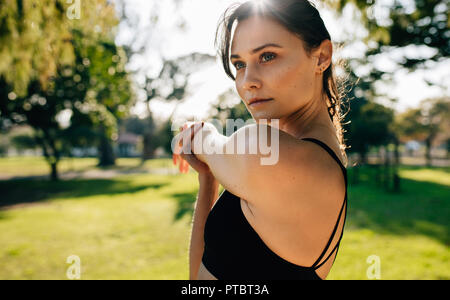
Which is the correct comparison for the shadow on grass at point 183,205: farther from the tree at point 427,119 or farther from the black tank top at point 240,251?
the tree at point 427,119

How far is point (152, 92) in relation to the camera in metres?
36.4

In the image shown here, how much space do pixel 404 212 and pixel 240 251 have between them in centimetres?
1157

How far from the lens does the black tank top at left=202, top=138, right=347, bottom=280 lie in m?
1.04

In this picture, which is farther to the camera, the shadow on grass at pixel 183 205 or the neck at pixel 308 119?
the shadow on grass at pixel 183 205

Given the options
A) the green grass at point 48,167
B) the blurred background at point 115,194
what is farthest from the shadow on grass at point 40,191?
the green grass at point 48,167

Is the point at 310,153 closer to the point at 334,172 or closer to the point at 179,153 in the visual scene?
the point at 334,172

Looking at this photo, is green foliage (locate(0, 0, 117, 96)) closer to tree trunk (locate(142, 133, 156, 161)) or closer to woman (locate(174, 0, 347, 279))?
woman (locate(174, 0, 347, 279))

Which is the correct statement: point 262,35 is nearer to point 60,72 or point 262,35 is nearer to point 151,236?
point 151,236

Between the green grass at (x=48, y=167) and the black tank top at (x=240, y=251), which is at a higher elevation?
the black tank top at (x=240, y=251)

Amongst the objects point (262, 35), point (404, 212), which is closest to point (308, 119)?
point (262, 35)

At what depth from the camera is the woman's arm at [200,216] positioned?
1564 millimetres

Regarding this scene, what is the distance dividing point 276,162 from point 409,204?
44.7ft

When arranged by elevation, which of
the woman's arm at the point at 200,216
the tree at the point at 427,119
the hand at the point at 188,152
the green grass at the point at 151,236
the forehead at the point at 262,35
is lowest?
the tree at the point at 427,119

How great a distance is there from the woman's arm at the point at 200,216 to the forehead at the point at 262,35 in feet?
2.44
